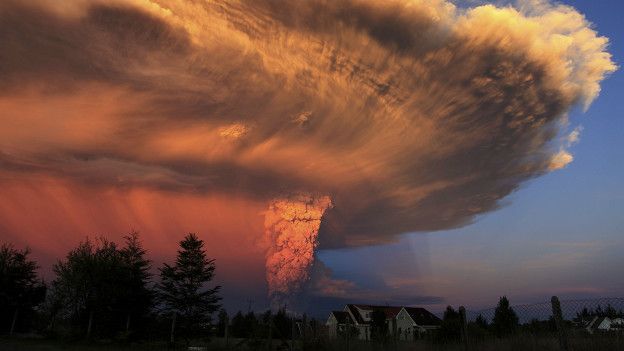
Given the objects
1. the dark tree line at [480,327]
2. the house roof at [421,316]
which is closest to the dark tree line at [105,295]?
the dark tree line at [480,327]

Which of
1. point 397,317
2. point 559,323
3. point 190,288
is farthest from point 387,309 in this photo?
point 559,323

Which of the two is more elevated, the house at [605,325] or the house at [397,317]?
the house at [397,317]

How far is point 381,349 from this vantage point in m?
19.5

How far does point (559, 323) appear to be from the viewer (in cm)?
1191

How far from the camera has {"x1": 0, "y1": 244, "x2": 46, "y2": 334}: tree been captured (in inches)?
1940

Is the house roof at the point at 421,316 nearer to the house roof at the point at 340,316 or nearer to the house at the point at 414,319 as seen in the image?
the house at the point at 414,319

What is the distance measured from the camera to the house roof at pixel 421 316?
82200mm

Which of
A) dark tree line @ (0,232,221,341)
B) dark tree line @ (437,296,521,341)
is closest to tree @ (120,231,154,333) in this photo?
dark tree line @ (0,232,221,341)

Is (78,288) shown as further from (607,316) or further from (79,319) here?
(607,316)

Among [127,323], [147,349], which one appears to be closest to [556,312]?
[147,349]

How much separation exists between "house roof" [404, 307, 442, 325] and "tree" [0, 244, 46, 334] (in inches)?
2321

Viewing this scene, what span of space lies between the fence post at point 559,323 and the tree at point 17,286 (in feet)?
172

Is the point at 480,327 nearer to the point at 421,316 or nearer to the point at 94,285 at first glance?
the point at 94,285

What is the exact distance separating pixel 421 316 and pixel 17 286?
64736 millimetres
